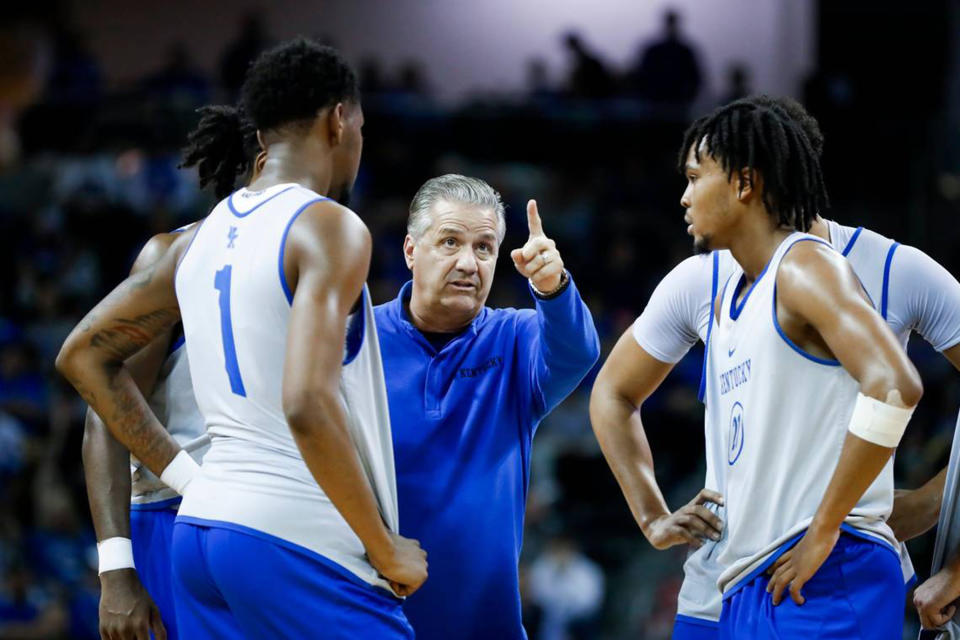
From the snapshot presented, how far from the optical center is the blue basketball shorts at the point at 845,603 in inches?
117

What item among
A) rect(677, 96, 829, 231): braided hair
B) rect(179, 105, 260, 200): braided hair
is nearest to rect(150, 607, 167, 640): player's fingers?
rect(179, 105, 260, 200): braided hair

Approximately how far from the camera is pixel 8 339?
10.1 metres

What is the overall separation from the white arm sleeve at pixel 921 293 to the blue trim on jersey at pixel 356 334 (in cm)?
151

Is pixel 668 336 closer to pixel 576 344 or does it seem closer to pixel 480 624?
pixel 576 344

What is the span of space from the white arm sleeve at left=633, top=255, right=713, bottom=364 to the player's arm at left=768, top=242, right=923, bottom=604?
0.63 meters

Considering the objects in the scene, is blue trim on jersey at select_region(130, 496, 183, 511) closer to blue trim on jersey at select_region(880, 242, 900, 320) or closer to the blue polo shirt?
Answer: the blue polo shirt

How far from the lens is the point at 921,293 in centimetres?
349

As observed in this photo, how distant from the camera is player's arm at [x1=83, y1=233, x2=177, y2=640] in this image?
333 centimetres

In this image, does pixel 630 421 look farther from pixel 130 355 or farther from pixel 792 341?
pixel 130 355

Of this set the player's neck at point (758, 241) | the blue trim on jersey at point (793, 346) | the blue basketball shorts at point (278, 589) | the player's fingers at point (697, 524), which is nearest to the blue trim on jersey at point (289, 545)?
the blue basketball shorts at point (278, 589)

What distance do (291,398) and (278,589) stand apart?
0.45 metres

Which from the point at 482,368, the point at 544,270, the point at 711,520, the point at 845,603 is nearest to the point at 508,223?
the point at 482,368

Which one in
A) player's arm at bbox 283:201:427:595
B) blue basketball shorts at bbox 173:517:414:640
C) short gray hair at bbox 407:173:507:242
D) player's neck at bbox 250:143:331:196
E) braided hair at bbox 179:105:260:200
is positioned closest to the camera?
player's arm at bbox 283:201:427:595

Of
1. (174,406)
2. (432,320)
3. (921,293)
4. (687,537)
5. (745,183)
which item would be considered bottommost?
(687,537)
